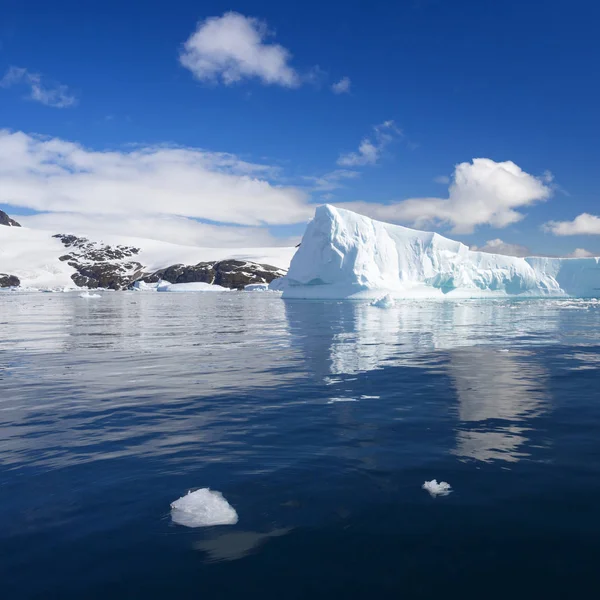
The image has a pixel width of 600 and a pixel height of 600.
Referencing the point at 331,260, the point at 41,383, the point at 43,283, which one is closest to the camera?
the point at 41,383

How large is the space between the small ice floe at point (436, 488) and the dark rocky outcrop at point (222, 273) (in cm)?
16340

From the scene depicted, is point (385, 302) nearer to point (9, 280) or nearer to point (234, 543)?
point (234, 543)

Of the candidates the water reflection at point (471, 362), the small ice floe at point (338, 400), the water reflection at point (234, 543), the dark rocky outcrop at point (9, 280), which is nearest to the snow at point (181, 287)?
the dark rocky outcrop at point (9, 280)

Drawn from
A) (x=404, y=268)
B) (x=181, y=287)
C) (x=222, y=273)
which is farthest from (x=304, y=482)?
(x=222, y=273)

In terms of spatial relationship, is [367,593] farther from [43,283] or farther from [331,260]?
[43,283]

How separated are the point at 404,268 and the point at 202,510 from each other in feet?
187

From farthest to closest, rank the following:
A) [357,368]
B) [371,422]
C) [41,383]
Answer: [357,368]
[41,383]
[371,422]

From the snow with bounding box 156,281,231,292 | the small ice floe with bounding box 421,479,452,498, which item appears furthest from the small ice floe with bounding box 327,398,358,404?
the snow with bounding box 156,281,231,292

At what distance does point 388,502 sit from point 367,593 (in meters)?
1.44

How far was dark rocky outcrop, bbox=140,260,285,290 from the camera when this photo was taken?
17326cm

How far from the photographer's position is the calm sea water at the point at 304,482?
385 cm

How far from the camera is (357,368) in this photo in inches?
512

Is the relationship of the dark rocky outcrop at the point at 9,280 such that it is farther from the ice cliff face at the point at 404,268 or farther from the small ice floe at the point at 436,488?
the small ice floe at the point at 436,488

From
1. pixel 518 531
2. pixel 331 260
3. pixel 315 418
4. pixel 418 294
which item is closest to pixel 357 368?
pixel 315 418
